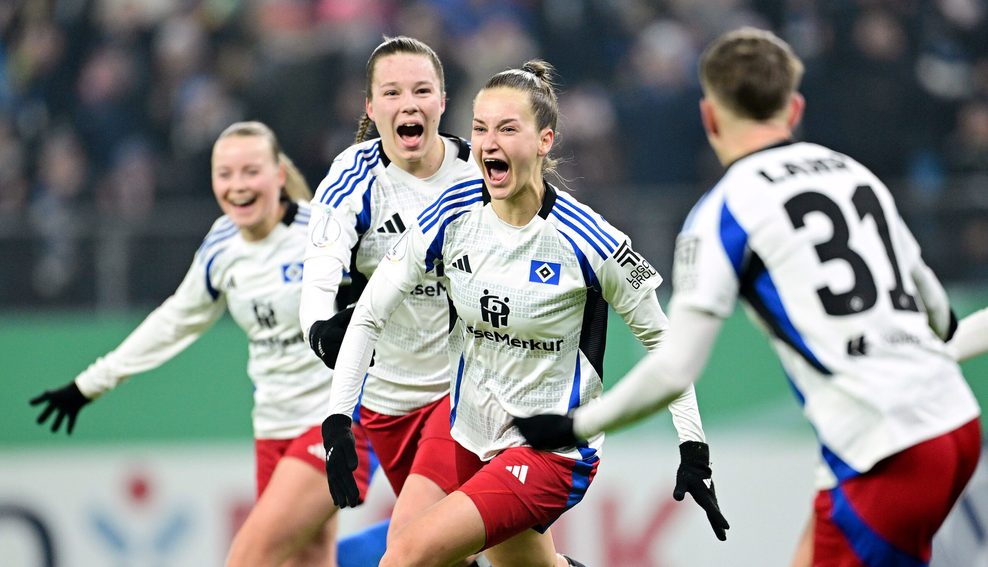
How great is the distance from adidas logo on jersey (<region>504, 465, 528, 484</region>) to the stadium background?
373 cm

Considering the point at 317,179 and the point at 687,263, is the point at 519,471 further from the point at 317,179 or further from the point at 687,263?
the point at 317,179

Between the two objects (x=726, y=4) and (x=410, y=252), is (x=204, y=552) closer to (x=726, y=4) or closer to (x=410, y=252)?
(x=410, y=252)

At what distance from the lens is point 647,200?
30.7ft

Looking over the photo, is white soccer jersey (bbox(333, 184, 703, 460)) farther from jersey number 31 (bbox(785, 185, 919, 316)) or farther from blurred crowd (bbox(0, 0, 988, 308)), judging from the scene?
blurred crowd (bbox(0, 0, 988, 308))

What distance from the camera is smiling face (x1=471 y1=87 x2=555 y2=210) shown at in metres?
4.27

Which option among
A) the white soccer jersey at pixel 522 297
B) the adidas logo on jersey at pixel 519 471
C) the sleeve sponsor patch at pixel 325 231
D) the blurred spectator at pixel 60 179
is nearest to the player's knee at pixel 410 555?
the adidas logo on jersey at pixel 519 471

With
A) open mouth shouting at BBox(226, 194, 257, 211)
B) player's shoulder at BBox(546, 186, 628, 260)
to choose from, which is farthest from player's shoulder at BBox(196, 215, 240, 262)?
player's shoulder at BBox(546, 186, 628, 260)

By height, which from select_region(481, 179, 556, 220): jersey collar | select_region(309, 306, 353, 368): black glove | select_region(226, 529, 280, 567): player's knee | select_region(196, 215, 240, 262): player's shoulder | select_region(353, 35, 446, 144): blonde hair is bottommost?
select_region(226, 529, 280, 567): player's knee

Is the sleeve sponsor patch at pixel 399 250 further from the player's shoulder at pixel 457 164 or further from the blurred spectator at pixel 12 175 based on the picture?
the blurred spectator at pixel 12 175

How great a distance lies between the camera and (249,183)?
18.5 feet

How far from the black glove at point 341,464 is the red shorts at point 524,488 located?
0.36 m

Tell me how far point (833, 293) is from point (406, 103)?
2.09m

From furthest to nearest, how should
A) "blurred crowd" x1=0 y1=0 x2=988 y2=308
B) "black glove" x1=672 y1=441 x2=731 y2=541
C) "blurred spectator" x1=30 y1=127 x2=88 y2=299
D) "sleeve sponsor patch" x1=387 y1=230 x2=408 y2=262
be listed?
"blurred spectator" x1=30 y1=127 x2=88 y2=299, "blurred crowd" x1=0 y1=0 x2=988 y2=308, "sleeve sponsor patch" x1=387 y1=230 x2=408 y2=262, "black glove" x1=672 y1=441 x2=731 y2=541

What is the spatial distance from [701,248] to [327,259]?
1.84 m
